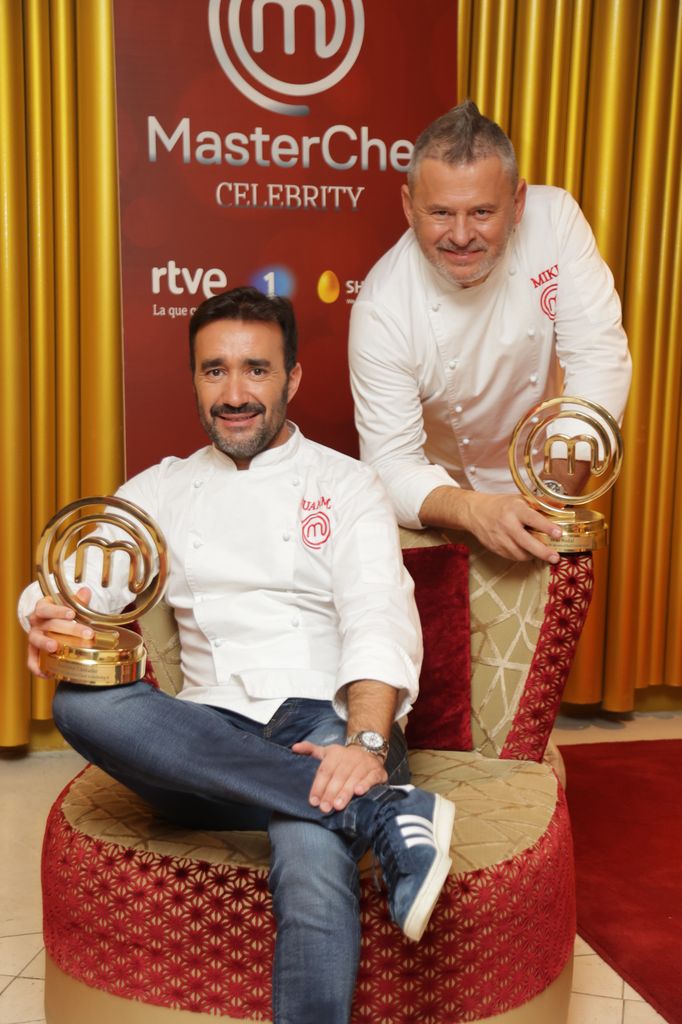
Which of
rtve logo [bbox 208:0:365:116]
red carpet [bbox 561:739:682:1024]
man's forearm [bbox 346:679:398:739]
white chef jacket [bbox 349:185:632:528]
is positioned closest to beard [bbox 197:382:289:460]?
white chef jacket [bbox 349:185:632:528]

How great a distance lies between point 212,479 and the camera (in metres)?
2.28

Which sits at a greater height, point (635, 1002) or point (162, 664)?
point (162, 664)

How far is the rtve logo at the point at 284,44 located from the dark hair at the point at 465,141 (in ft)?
3.09

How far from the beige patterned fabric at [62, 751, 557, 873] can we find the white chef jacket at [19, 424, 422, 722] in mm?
216

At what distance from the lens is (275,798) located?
172cm

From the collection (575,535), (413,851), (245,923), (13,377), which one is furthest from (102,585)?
(13,377)

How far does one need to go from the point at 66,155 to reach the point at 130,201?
0.90ft

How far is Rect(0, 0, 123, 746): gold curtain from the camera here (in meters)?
3.29

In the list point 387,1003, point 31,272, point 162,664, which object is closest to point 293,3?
Answer: point 31,272

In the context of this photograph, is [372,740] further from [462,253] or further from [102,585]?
[462,253]

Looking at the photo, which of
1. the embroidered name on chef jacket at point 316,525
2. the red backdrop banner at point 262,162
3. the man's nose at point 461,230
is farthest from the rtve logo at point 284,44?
the embroidered name on chef jacket at point 316,525

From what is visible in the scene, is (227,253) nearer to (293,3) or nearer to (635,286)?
(293,3)

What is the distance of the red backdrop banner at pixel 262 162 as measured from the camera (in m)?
3.22

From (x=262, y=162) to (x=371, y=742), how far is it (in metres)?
2.03
